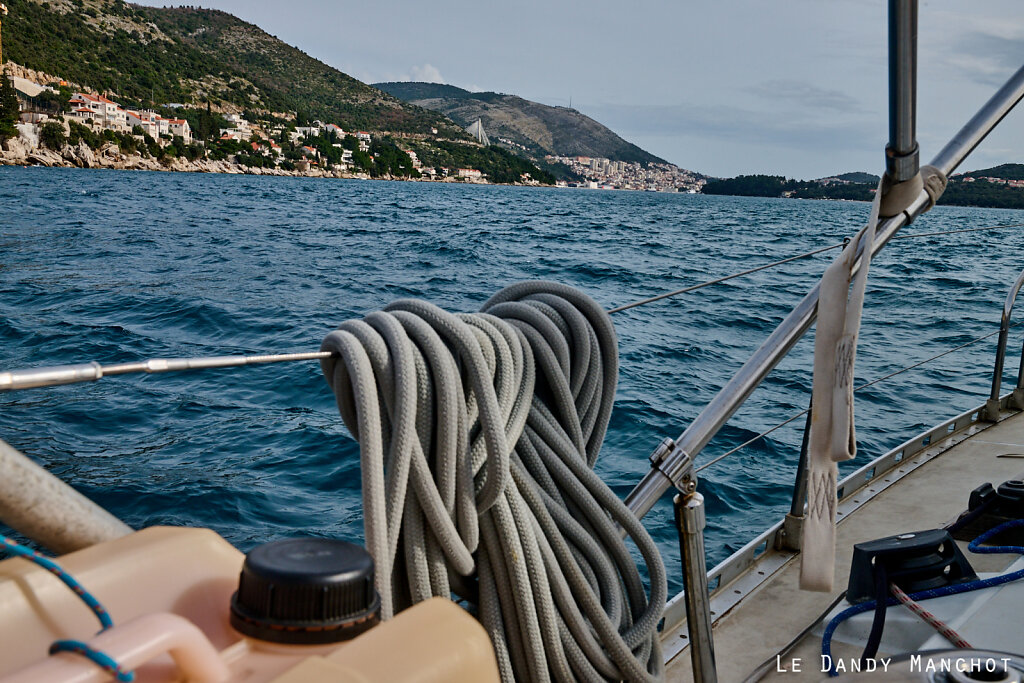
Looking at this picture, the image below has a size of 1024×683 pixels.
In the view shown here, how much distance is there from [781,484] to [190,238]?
49.6ft

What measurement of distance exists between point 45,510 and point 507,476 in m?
0.59

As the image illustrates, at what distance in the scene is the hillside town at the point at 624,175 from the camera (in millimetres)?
103219

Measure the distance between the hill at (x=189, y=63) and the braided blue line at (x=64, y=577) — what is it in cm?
7462

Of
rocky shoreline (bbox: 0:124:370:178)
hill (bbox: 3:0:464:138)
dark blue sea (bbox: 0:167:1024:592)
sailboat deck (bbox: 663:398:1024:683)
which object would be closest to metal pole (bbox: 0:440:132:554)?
sailboat deck (bbox: 663:398:1024:683)

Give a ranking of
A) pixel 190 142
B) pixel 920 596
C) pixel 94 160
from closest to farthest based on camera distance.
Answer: pixel 920 596 → pixel 94 160 → pixel 190 142

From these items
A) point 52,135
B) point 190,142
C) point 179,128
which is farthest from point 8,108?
point 179,128

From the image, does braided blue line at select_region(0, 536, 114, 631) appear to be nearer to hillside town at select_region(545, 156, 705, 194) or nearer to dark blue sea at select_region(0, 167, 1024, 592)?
dark blue sea at select_region(0, 167, 1024, 592)

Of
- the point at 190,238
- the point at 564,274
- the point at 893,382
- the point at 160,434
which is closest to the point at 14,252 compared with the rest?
the point at 190,238

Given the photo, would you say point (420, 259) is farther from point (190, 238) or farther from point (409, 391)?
point (409, 391)

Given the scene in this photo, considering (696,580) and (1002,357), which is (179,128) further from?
(696,580)

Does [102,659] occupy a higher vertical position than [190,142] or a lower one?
lower

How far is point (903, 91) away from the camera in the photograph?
95 centimetres

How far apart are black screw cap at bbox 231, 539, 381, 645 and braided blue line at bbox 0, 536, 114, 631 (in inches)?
3.5

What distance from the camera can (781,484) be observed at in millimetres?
4621
